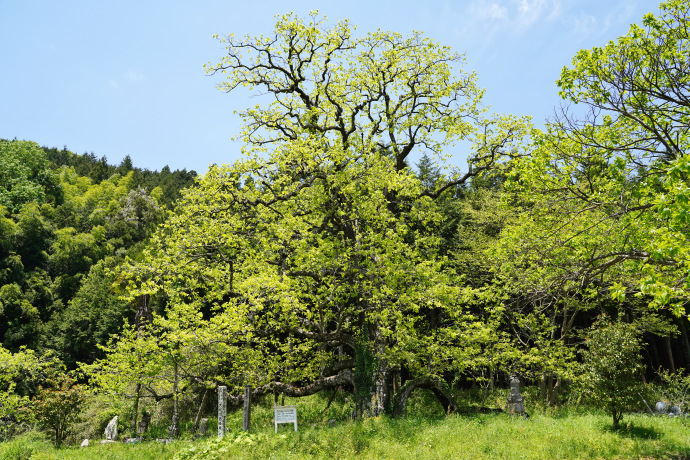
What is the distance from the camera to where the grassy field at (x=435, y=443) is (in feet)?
31.9

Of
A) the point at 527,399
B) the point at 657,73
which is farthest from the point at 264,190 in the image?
the point at 527,399

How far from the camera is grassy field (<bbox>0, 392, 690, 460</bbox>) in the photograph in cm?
971

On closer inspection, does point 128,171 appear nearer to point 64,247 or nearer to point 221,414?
point 64,247

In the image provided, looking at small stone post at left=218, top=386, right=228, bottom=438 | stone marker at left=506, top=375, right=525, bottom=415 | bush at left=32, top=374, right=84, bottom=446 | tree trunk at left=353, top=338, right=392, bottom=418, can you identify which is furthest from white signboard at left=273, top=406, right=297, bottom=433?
bush at left=32, top=374, right=84, bottom=446

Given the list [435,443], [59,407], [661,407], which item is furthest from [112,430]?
[661,407]

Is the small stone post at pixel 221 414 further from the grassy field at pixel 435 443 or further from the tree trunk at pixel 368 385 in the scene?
the tree trunk at pixel 368 385

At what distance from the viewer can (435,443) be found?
1032 centimetres

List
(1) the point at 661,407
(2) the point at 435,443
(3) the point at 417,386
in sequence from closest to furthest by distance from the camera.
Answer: (2) the point at 435,443
(3) the point at 417,386
(1) the point at 661,407

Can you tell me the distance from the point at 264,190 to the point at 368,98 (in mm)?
5727

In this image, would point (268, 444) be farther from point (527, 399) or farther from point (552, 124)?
point (527, 399)

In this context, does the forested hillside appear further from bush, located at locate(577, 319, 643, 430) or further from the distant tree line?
bush, located at locate(577, 319, 643, 430)

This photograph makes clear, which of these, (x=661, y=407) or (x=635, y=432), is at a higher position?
(x=635, y=432)

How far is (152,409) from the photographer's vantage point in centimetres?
2245

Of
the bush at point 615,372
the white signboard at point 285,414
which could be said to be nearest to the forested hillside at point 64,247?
the white signboard at point 285,414
